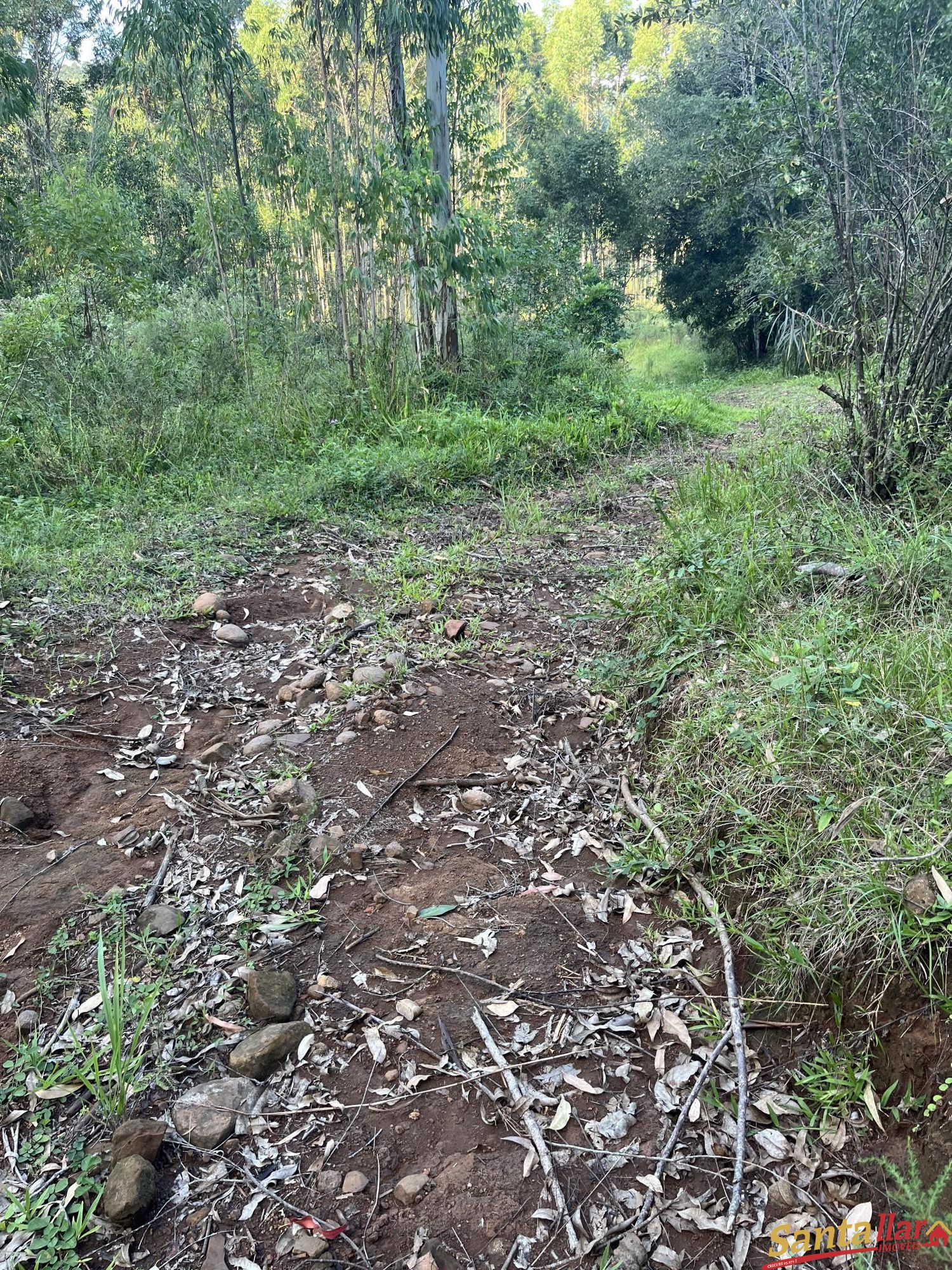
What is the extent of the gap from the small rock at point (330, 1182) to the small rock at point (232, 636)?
222 centimetres

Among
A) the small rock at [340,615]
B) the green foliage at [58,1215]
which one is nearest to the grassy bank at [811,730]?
the small rock at [340,615]

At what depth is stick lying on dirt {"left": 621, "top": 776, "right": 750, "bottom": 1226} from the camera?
54.6 inches

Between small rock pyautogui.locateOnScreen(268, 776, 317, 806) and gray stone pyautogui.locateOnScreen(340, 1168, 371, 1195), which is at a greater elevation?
small rock pyautogui.locateOnScreen(268, 776, 317, 806)

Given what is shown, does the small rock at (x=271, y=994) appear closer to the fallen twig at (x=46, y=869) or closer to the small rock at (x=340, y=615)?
the fallen twig at (x=46, y=869)

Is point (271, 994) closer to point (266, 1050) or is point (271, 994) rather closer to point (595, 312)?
point (266, 1050)

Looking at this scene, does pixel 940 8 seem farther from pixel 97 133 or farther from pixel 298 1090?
pixel 97 133

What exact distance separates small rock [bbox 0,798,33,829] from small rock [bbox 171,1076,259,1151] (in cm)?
102

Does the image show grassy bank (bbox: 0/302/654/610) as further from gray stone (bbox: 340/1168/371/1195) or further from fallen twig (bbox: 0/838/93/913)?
gray stone (bbox: 340/1168/371/1195)

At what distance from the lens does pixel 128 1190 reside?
1.33 meters

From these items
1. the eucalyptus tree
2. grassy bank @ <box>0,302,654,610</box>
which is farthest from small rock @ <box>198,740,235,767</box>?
the eucalyptus tree

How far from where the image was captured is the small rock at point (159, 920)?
1.92 meters

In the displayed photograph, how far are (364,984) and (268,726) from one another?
3.75 ft

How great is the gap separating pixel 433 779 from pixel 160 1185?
4.20 ft

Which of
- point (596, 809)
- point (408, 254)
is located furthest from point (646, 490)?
point (408, 254)
